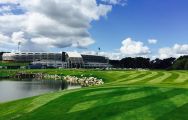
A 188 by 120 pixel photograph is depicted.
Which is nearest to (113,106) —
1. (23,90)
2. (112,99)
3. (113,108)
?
(113,108)

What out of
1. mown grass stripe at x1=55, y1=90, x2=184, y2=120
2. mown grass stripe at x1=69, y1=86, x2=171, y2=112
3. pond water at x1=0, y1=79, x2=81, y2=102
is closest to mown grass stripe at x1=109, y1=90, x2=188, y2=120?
mown grass stripe at x1=55, y1=90, x2=184, y2=120

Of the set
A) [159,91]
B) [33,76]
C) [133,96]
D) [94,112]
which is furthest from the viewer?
[33,76]

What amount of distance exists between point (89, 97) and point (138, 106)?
19.9 feet

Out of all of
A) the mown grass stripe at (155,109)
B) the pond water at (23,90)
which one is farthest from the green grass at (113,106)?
the pond water at (23,90)

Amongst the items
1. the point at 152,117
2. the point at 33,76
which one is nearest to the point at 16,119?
the point at 152,117

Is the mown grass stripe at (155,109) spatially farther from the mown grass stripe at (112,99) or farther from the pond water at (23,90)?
the pond water at (23,90)

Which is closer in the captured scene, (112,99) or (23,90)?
(112,99)

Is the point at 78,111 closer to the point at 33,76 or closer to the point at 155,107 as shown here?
the point at 155,107

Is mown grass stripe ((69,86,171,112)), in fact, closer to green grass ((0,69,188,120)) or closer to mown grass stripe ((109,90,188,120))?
green grass ((0,69,188,120))

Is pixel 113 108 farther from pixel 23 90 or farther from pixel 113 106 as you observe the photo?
pixel 23 90

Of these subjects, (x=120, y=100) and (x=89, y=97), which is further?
(x=89, y=97)

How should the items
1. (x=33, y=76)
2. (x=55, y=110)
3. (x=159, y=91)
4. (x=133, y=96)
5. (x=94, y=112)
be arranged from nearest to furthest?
(x=94, y=112) → (x=55, y=110) → (x=133, y=96) → (x=159, y=91) → (x=33, y=76)

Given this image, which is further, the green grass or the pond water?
the pond water

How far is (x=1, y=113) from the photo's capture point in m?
27.9
